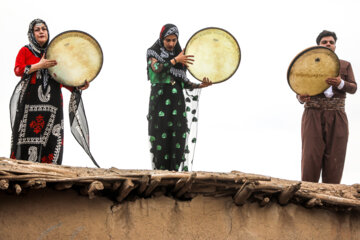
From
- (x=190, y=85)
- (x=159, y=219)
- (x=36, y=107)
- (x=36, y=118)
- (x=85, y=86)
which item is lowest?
(x=159, y=219)

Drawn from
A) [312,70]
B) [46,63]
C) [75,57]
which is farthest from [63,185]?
[312,70]

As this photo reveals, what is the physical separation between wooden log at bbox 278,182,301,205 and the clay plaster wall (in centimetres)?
11

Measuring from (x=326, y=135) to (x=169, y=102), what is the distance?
1871 mm

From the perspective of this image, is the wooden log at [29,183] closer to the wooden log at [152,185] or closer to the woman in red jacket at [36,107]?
the wooden log at [152,185]

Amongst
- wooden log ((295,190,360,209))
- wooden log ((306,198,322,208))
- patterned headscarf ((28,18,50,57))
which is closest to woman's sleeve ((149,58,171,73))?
patterned headscarf ((28,18,50,57))

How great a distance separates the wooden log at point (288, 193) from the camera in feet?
22.8

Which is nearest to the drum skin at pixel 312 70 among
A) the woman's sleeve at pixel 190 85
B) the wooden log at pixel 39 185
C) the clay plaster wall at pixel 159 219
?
the woman's sleeve at pixel 190 85

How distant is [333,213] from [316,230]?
0.29 meters

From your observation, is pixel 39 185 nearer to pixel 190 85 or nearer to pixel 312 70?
pixel 190 85

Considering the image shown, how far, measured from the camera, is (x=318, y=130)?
27.0ft

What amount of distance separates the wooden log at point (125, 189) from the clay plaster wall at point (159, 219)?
4.7 inches

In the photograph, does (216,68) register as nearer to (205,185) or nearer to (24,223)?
(205,185)

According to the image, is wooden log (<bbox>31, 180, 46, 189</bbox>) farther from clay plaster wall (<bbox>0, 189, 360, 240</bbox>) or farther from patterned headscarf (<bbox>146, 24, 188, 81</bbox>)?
patterned headscarf (<bbox>146, 24, 188, 81</bbox>)

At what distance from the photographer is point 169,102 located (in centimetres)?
783
